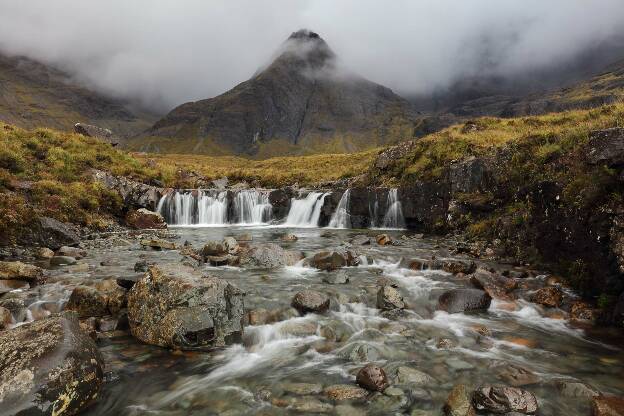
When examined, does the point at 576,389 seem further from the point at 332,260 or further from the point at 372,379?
the point at 332,260

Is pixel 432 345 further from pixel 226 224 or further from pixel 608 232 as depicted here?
pixel 226 224

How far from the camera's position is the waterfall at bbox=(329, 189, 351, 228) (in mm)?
33328

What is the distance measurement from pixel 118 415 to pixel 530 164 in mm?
21304

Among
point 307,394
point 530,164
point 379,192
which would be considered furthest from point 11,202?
point 530,164

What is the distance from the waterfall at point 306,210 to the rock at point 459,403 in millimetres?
28985

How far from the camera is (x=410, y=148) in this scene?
117 feet

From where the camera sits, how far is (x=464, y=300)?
11766 mm

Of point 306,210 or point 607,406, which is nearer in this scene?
point 607,406

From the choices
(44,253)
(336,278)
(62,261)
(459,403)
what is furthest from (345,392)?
(44,253)

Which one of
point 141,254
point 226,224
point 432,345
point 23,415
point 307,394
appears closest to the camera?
point 23,415

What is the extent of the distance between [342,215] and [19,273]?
81.0 feet

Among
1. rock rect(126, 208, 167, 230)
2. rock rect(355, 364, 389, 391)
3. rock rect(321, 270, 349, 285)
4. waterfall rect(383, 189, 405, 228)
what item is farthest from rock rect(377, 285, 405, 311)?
rock rect(126, 208, 167, 230)

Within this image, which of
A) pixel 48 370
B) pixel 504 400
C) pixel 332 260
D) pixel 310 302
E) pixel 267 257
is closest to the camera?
pixel 48 370

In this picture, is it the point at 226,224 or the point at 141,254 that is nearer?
the point at 141,254
